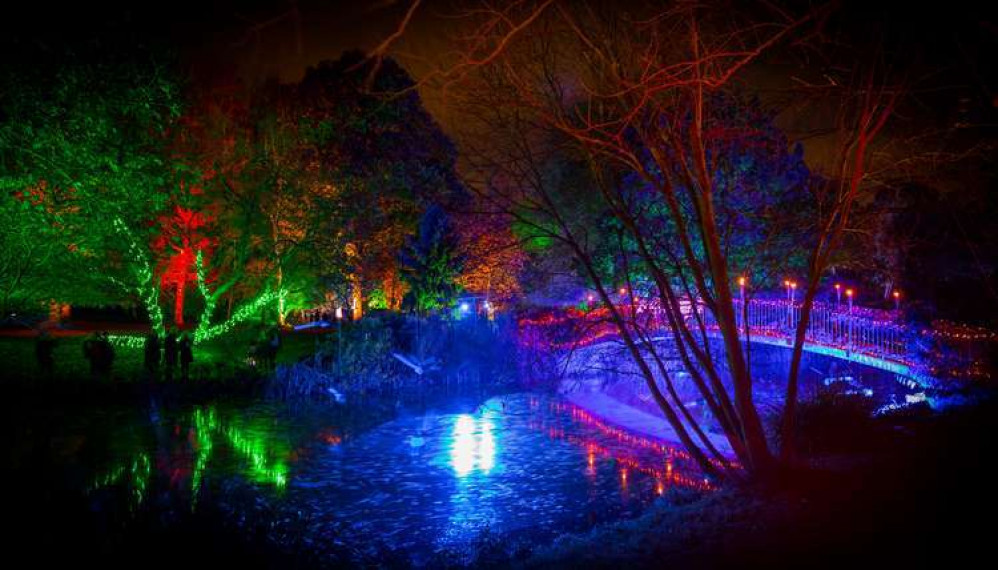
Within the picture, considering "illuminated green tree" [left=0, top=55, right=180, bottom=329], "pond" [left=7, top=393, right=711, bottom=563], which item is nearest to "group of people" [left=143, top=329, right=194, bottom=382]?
"pond" [left=7, top=393, right=711, bottom=563]

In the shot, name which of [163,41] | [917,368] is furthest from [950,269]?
[163,41]

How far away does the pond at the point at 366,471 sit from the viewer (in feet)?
34.6

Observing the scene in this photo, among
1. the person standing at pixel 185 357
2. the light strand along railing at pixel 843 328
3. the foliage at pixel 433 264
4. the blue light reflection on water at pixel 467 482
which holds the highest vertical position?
the foliage at pixel 433 264

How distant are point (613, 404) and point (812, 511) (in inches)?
→ 545

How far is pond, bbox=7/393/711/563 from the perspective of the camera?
10531 mm

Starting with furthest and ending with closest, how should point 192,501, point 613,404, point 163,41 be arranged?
point 613,404, point 163,41, point 192,501

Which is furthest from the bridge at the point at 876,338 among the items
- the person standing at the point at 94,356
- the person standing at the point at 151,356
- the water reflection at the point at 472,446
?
the person standing at the point at 94,356

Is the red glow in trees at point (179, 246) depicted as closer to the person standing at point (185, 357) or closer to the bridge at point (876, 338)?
the person standing at point (185, 357)

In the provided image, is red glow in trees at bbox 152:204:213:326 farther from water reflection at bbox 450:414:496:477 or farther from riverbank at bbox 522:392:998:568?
riverbank at bbox 522:392:998:568

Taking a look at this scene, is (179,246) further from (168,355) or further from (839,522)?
(839,522)

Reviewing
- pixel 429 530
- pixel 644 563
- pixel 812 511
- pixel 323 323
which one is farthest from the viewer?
pixel 323 323

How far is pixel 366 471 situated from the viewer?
13.9m

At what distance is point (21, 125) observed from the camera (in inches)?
696

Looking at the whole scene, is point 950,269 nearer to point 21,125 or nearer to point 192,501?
point 192,501
